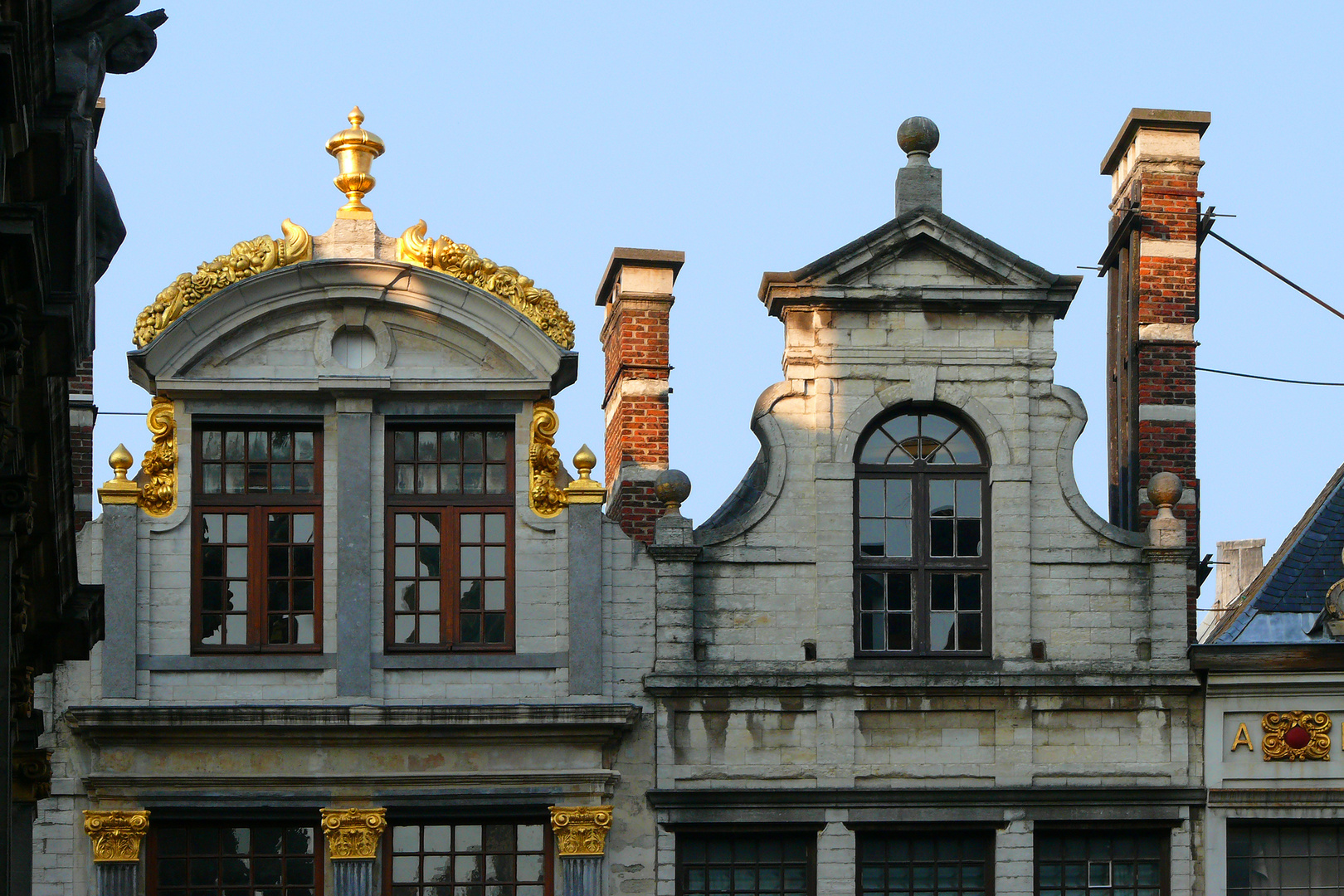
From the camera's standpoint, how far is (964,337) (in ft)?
75.7

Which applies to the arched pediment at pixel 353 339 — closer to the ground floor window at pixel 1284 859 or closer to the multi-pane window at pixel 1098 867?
the multi-pane window at pixel 1098 867

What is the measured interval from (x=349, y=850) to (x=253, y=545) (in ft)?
9.17

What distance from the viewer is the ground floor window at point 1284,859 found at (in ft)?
73.4

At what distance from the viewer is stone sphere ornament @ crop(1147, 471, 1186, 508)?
22609mm

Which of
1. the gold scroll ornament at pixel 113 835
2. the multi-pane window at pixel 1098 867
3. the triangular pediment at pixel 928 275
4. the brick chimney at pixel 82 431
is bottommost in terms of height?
the multi-pane window at pixel 1098 867

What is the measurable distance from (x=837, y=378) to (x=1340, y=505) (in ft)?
16.1

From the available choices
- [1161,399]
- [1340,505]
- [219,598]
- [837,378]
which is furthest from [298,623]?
[1340,505]

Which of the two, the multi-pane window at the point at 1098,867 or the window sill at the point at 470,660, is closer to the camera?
the window sill at the point at 470,660

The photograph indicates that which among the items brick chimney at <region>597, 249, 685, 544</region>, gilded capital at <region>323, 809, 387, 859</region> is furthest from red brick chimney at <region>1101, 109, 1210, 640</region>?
gilded capital at <region>323, 809, 387, 859</region>

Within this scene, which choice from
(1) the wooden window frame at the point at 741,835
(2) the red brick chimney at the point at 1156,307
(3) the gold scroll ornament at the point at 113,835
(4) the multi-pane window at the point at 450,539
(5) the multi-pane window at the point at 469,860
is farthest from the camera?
(2) the red brick chimney at the point at 1156,307

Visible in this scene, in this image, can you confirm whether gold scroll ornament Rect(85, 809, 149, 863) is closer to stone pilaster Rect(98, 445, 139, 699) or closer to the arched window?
stone pilaster Rect(98, 445, 139, 699)

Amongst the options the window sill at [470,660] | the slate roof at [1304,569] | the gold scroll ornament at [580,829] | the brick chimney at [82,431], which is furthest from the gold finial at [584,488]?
the slate roof at [1304,569]

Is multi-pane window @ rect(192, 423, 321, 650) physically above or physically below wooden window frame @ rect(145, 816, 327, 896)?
above

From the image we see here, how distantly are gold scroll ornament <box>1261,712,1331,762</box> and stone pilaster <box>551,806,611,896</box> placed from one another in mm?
5880
